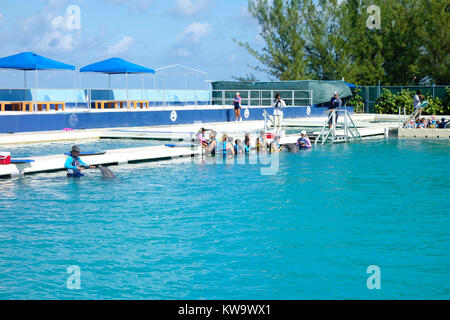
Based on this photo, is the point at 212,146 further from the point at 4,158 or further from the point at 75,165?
the point at 4,158

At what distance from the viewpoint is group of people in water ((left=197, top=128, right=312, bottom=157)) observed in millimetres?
21453

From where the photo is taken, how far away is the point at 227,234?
10844 mm

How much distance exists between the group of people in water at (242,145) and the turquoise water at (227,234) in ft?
11.0

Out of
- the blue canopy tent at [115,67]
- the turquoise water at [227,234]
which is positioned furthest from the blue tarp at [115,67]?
the turquoise water at [227,234]

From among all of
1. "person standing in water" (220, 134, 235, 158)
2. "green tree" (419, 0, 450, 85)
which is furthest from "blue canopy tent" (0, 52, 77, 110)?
"green tree" (419, 0, 450, 85)

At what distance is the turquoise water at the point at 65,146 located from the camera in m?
21.8

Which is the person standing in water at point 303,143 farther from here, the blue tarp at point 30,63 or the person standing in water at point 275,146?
the blue tarp at point 30,63

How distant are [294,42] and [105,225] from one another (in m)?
53.7

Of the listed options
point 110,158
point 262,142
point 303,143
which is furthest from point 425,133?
point 110,158

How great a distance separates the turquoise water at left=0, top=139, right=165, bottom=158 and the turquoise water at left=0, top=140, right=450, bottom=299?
16.4 ft

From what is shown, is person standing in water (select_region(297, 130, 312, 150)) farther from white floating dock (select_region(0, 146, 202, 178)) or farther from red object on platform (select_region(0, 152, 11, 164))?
red object on platform (select_region(0, 152, 11, 164))

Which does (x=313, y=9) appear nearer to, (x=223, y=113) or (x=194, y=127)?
(x=223, y=113)

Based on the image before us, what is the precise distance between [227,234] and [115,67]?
2666 centimetres

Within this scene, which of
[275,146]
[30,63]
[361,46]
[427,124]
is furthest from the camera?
[361,46]
